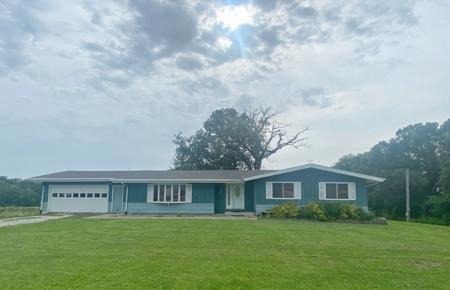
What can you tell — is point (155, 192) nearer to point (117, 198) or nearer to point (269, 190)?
point (117, 198)

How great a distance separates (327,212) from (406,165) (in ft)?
71.0

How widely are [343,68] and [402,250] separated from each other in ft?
35.7

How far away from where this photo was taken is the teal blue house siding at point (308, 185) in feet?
71.6

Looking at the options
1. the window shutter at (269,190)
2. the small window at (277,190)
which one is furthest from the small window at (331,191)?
the window shutter at (269,190)

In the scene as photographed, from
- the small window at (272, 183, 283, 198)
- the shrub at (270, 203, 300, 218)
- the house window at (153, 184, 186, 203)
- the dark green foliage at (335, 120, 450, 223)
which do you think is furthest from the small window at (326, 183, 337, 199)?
the dark green foliage at (335, 120, 450, 223)

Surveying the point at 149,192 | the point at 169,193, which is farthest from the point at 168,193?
the point at 149,192

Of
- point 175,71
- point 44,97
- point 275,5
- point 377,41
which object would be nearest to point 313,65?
point 377,41

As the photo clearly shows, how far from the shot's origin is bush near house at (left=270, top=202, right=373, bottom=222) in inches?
751

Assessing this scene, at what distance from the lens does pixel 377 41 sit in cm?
1631

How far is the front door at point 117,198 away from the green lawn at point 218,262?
12.9 m

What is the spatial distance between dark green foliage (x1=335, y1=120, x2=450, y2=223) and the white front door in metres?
16.0

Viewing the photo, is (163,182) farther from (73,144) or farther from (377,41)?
(377,41)

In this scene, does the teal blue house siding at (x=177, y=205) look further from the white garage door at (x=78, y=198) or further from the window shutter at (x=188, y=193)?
the white garage door at (x=78, y=198)

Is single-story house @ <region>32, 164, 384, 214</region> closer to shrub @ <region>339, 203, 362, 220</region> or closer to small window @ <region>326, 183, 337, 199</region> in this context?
small window @ <region>326, 183, 337, 199</region>
